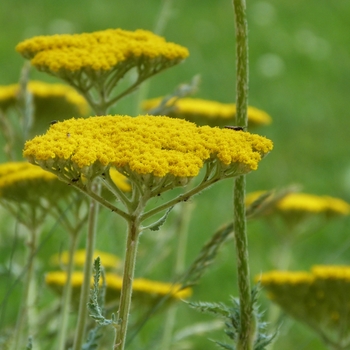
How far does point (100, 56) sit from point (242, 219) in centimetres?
59

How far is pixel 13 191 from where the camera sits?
86.2 inches

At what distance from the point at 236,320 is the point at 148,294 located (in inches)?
38.1

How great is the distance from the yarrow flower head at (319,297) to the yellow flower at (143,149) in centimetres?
102

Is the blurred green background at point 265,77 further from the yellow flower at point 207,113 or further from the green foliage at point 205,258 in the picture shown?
the green foliage at point 205,258

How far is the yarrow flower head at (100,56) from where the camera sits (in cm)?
192

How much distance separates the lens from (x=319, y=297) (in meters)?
2.45

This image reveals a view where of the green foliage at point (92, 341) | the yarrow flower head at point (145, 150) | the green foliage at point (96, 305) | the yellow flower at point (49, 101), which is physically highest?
the yellow flower at point (49, 101)

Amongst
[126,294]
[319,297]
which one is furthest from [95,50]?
[319,297]

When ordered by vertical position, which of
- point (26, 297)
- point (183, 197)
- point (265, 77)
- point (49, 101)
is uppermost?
point (265, 77)

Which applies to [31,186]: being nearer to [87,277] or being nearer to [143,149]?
[87,277]

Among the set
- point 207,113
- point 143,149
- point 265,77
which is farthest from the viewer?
point 265,77

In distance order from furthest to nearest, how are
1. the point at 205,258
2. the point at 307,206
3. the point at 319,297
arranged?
the point at 307,206 → the point at 319,297 → the point at 205,258

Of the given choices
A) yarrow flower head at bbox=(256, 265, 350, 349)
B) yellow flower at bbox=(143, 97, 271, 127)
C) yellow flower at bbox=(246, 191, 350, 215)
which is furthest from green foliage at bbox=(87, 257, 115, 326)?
yellow flower at bbox=(246, 191, 350, 215)

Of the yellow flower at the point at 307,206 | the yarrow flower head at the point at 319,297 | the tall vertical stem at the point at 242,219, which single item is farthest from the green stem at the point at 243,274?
the yellow flower at the point at 307,206
